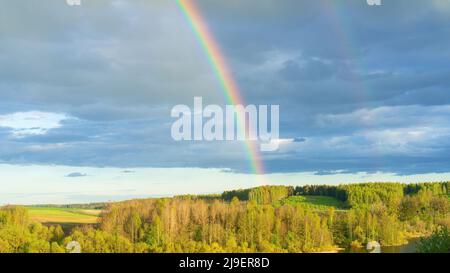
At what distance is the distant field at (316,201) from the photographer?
174 meters

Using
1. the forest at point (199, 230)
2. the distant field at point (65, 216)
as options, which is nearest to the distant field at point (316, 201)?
the forest at point (199, 230)

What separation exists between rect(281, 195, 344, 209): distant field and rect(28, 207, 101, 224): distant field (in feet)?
221

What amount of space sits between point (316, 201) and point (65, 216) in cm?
8726

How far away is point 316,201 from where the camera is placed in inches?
7210

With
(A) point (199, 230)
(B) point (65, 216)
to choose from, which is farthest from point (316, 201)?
(B) point (65, 216)

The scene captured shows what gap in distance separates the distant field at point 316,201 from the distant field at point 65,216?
6723 cm

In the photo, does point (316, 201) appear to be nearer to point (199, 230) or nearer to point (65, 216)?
point (199, 230)

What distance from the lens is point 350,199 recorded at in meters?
178

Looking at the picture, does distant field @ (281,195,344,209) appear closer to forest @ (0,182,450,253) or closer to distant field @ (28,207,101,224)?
forest @ (0,182,450,253)

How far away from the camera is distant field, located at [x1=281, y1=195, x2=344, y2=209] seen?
174 meters

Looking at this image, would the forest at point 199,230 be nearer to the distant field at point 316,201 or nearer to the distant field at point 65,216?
the distant field at point 65,216

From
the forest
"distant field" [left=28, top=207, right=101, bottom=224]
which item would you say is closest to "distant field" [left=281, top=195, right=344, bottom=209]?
the forest
